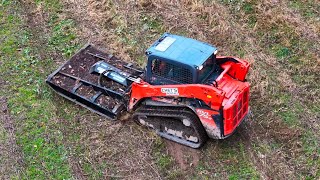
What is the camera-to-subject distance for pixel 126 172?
32.7ft

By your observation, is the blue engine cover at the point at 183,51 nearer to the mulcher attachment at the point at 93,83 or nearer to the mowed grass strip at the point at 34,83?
the mulcher attachment at the point at 93,83

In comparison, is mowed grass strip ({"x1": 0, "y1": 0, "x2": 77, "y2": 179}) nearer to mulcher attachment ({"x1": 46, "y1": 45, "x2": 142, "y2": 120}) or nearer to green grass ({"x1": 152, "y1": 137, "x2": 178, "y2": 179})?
mulcher attachment ({"x1": 46, "y1": 45, "x2": 142, "y2": 120})

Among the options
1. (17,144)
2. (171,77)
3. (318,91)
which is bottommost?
(17,144)

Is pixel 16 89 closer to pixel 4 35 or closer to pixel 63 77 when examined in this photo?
pixel 63 77

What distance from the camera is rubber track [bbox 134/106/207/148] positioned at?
990cm

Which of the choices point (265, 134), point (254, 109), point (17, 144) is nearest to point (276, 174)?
point (265, 134)

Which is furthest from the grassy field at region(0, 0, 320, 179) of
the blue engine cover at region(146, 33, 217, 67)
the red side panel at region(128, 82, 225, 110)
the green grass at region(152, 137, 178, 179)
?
the blue engine cover at region(146, 33, 217, 67)

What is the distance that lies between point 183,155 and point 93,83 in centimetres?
283

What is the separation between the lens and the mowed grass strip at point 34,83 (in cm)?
1023

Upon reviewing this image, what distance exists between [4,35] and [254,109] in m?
7.25

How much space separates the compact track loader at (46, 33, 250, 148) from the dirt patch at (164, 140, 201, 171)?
122mm

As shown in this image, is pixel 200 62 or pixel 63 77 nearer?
pixel 200 62

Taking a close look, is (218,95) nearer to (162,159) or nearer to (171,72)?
(171,72)

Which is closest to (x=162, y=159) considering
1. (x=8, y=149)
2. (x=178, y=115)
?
(x=178, y=115)
